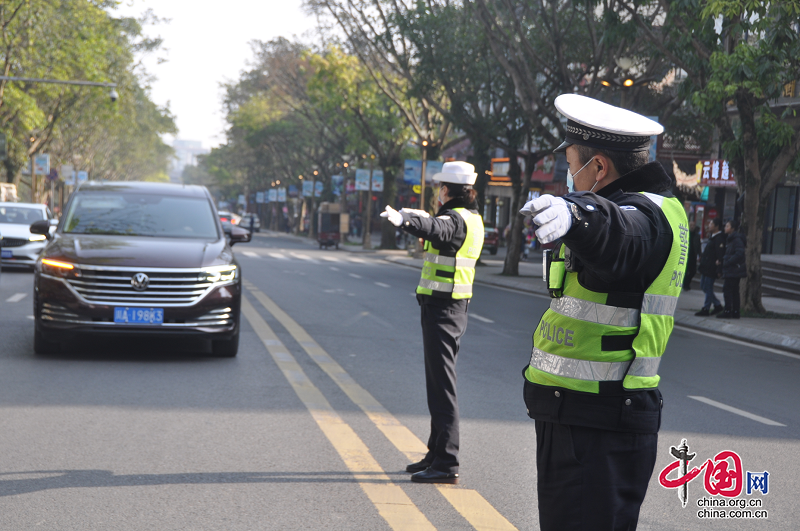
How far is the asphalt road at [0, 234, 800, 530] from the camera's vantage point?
4.48m

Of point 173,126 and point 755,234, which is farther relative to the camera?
point 173,126

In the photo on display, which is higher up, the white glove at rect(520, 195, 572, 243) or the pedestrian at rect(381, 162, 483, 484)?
the white glove at rect(520, 195, 572, 243)

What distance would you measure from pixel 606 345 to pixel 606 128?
0.62m

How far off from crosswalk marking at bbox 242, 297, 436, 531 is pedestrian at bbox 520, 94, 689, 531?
1.76 metres

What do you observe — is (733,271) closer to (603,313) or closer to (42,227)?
(42,227)

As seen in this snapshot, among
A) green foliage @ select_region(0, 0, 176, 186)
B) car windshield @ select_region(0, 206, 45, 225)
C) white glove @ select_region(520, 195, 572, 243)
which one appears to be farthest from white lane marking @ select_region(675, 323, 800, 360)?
green foliage @ select_region(0, 0, 176, 186)

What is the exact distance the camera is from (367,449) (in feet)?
18.7

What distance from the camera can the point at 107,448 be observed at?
5496 mm

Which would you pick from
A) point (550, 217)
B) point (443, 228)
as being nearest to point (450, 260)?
point (443, 228)

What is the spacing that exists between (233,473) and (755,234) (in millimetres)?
13942

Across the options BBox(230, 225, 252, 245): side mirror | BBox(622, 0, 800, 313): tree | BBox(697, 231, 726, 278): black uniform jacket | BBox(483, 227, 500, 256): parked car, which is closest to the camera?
BBox(230, 225, 252, 245): side mirror

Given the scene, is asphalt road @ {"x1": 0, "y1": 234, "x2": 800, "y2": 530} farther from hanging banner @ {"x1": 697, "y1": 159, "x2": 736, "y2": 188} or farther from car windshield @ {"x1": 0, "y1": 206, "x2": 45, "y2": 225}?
hanging banner @ {"x1": 697, "y1": 159, "x2": 736, "y2": 188}

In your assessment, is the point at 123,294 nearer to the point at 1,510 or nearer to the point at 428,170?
the point at 1,510

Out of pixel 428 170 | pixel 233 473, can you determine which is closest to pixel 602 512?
pixel 233 473
